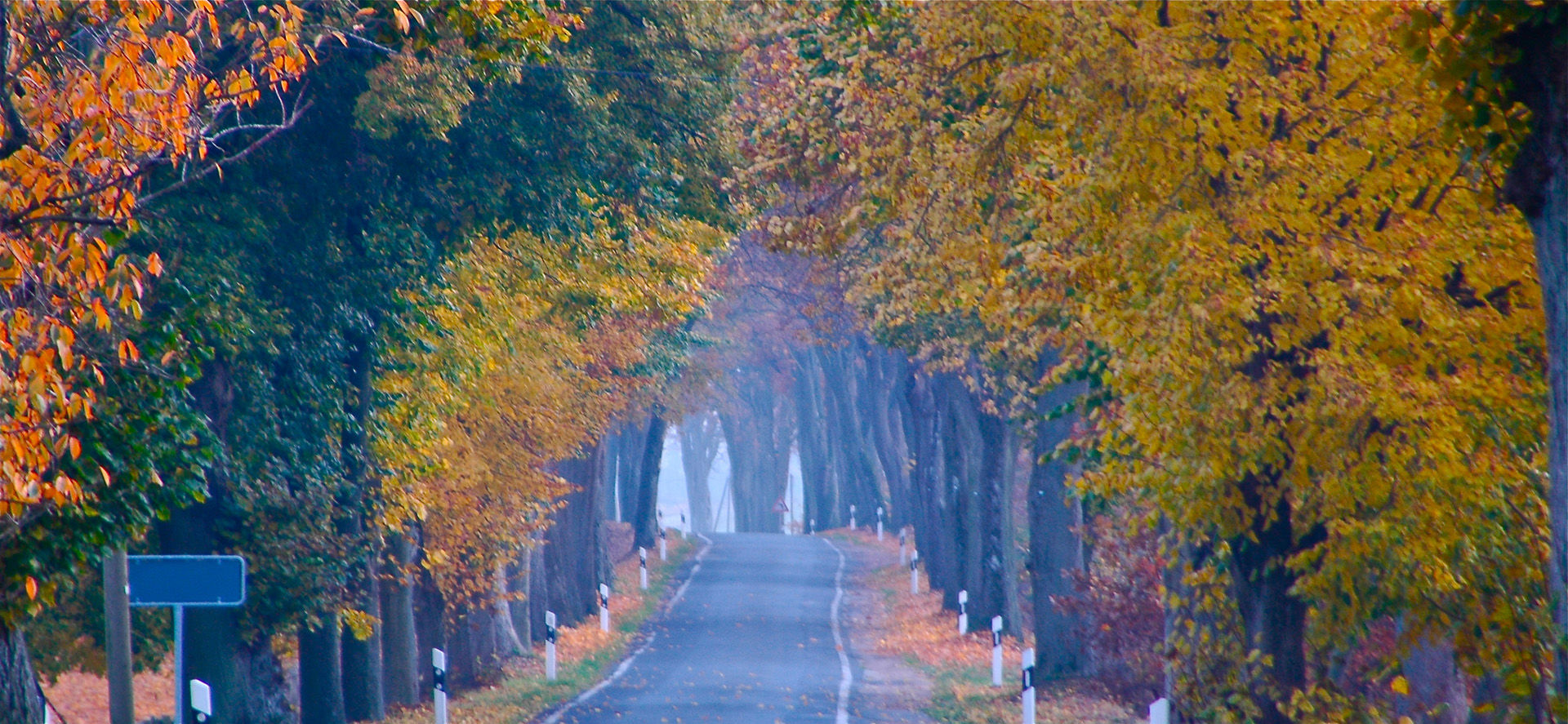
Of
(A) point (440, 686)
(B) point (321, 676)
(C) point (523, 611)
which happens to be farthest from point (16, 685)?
(C) point (523, 611)

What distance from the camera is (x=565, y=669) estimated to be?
2455 centimetres

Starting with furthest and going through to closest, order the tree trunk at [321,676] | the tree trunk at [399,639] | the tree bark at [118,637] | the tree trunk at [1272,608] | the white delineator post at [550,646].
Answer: the white delineator post at [550,646] → the tree trunk at [399,639] → the tree trunk at [321,676] → the tree trunk at [1272,608] → the tree bark at [118,637]

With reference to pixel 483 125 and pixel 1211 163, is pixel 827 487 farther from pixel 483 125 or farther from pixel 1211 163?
pixel 1211 163

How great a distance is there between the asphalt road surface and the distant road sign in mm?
8868

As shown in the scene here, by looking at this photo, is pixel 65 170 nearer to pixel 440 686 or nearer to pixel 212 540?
pixel 212 540

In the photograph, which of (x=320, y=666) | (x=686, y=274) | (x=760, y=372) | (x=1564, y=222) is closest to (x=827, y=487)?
(x=760, y=372)

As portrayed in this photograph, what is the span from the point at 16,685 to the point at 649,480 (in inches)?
1427

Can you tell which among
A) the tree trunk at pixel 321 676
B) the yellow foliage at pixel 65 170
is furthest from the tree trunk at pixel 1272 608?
the tree trunk at pixel 321 676

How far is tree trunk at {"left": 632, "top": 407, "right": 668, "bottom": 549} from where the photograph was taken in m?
43.1

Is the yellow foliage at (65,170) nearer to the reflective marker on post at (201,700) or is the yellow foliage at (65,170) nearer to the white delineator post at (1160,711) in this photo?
the reflective marker on post at (201,700)

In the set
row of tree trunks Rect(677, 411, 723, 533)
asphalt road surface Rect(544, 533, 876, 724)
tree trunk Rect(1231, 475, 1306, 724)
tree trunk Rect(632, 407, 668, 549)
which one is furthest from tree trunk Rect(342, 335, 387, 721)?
row of tree trunks Rect(677, 411, 723, 533)

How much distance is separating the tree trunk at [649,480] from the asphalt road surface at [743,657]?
6.46 ft

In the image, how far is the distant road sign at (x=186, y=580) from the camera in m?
9.46

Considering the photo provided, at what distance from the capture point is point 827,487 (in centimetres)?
6131
